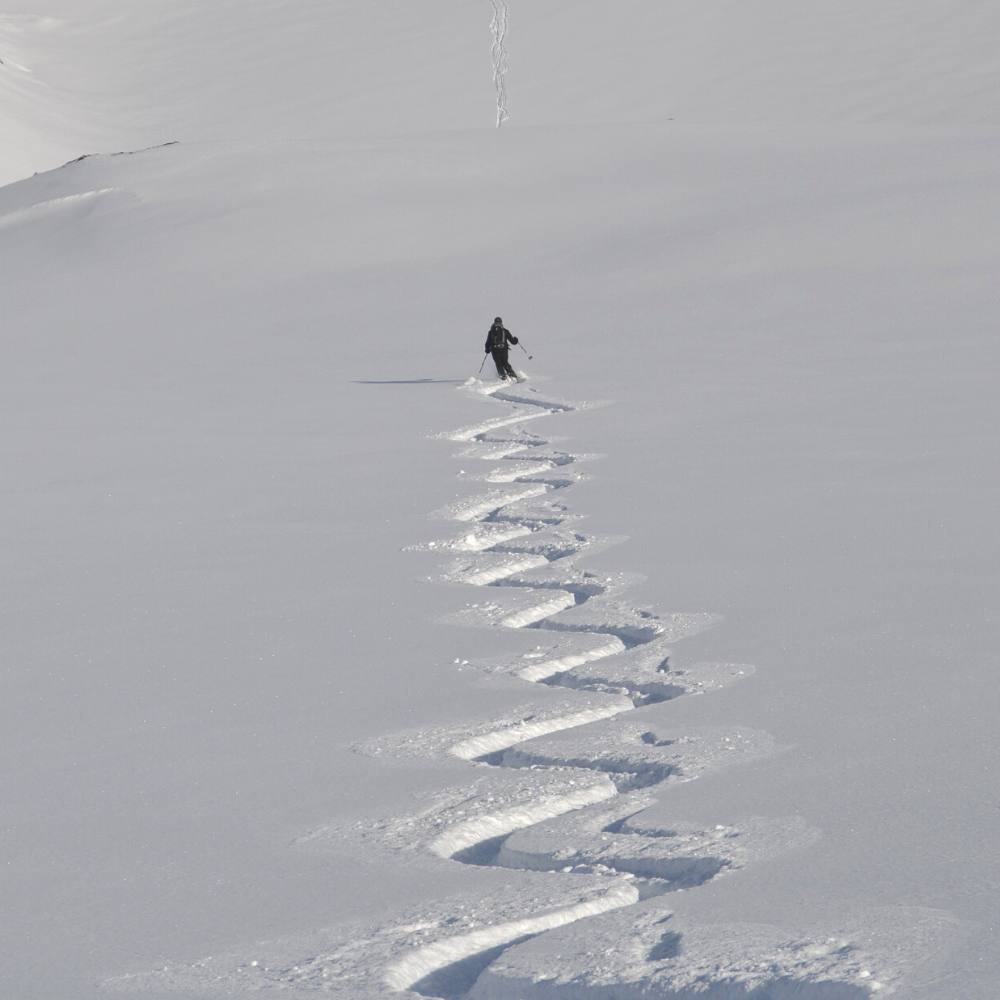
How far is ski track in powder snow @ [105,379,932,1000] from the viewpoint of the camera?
260 cm

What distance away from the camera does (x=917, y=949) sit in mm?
2553

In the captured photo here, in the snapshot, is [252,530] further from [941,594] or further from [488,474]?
[941,594]

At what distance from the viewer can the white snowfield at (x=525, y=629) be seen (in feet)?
9.20

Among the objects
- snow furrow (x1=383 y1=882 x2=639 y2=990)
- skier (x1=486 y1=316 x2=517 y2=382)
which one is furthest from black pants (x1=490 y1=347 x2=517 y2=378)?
snow furrow (x1=383 y1=882 x2=639 y2=990)

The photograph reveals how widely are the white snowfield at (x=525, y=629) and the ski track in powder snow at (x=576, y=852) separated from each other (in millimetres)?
12

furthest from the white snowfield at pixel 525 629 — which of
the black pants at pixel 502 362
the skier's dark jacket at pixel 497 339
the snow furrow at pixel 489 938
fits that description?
the skier's dark jacket at pixel 497 339

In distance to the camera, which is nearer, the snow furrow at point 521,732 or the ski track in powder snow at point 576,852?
the ski track in powder snow at point 576,852

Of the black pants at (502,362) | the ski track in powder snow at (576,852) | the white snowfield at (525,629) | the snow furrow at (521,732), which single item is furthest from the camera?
the black pants at (502,362)

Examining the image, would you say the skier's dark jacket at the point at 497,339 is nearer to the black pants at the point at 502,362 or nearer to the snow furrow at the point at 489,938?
the black pants at the point at 502,362

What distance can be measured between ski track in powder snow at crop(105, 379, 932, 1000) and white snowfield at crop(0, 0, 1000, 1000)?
0.04 ft

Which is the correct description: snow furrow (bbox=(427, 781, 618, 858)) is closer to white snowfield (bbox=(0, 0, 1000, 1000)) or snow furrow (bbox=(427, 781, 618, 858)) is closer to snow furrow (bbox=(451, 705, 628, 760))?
white snowfield (bbox=(0, 0, 1000, 1000))

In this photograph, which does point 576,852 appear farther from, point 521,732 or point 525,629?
point 525,629

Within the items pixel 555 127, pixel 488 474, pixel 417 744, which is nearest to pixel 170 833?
pixel 417 744

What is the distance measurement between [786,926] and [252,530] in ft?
15.6
